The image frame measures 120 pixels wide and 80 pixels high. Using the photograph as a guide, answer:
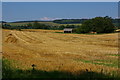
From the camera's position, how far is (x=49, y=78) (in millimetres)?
5582

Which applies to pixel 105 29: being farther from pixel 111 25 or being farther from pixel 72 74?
pixel 72 74

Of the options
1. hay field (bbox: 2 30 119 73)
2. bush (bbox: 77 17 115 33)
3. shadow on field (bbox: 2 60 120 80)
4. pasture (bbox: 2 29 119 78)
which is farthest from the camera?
bush (bbox: 77 17 115 33)

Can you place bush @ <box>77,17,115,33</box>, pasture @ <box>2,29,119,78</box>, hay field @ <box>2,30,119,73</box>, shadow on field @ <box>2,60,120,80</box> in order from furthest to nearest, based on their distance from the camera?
bush @ <box>77,17,115,33</box>, hay field @ <box>2,30,119,73</box>, pasture @ <box>2,29,119,78</box>, shadow on field @ <box>2,60,120,80</box>

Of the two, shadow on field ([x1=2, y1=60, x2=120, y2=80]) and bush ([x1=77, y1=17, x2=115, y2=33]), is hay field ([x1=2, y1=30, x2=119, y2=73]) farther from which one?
bush ([x1=77, y1=17, x2=115, y2=33])

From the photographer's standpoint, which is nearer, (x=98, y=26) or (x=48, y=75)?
(x=48, y=75)

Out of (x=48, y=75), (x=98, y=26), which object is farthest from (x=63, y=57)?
(x=98, y=26)

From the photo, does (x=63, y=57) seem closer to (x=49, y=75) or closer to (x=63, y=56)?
(x=63, y=56)

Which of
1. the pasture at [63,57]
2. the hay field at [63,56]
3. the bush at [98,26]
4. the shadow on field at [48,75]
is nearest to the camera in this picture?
the shadow on field at [48,75]

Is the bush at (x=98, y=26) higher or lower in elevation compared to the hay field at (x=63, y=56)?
higher

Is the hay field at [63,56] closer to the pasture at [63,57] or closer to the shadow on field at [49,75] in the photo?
the pasture at [63,57]

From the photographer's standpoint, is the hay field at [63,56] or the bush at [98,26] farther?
the bush at [98,26]

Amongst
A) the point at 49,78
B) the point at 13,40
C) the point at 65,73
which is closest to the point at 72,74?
the point at 65,73

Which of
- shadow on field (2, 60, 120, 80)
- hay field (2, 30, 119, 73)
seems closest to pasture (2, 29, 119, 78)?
hay field (2, 30, 119, 73)

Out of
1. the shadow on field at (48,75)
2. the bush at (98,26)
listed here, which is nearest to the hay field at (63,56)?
the shadow on field at (48,75)
